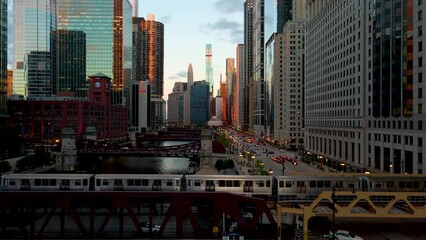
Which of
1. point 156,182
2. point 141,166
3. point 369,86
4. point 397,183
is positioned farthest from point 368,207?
point 141,166

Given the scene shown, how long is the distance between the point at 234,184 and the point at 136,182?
11.6 meters

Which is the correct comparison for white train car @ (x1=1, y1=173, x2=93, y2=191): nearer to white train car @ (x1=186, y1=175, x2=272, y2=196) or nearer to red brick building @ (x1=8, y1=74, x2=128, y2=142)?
white train car @ (x1=186, y1=175, x2=272, y2=196)

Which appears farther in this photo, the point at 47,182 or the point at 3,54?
the point at 3,54

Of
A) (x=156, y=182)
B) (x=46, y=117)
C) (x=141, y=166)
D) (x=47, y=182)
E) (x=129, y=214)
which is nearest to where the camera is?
(x=129, y=214)

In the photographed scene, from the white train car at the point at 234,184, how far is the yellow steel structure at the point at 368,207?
402 cm

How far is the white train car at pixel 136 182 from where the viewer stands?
47.8m

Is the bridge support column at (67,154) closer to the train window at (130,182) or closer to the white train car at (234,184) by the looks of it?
the train window at (130,182)

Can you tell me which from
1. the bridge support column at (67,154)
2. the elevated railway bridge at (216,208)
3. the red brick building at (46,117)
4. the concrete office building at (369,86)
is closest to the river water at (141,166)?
the bridge support column at (67,154)

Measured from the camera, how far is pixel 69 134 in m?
113

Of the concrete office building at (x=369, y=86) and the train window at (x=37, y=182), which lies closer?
the train window at (x=37, y=182)

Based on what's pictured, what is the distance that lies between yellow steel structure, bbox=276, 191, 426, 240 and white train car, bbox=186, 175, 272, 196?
13.2 feet

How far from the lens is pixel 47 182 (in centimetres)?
4978

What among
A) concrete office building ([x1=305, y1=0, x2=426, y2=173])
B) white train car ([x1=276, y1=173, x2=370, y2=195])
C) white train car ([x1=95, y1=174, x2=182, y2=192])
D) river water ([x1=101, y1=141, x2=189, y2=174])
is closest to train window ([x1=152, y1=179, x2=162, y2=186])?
white train car ([x1=95, y1=174, x2=182, y2=192])

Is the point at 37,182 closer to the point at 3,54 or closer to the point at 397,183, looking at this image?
the point at 397,183
